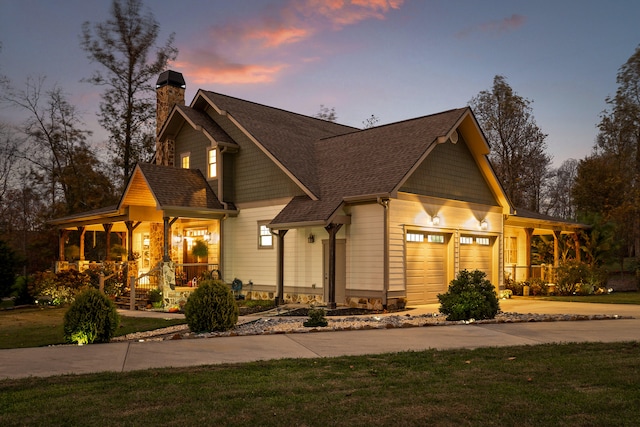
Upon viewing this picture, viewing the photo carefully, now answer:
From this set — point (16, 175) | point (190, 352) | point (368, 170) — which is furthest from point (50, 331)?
point (16, 175)

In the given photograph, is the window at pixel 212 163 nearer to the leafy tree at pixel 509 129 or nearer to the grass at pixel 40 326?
the grass at pixel 40 326

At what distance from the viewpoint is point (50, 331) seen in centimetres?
1360

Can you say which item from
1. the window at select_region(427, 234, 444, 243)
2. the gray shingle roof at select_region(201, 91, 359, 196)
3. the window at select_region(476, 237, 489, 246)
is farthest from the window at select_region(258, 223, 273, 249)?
the window at select_region(476, 237, 489, 246)

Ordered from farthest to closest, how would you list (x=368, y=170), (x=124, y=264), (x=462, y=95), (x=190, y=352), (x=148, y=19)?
1. (x=462, y=95)
2. (x=148, y=19)
3. (x=124, y=264)
4. (x=368, y=170)
5. (x=190, y=352)

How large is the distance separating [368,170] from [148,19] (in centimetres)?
2530

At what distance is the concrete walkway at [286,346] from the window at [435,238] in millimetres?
6664

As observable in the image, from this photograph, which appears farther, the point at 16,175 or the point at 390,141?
the point at 16,175

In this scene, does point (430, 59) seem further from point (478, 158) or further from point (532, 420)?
point (532, 420)

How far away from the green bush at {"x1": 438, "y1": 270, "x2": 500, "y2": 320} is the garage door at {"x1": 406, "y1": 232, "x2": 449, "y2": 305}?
4.28m

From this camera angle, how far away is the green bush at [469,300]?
13.7 m

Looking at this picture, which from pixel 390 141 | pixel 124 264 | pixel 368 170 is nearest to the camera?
pixel 368 170

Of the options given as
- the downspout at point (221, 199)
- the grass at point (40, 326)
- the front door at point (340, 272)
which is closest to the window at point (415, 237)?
the front door at point (340, 272)

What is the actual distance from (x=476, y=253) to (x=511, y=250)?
5.78 metres

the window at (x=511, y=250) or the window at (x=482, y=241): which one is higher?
the window at (x=482, y=241)
